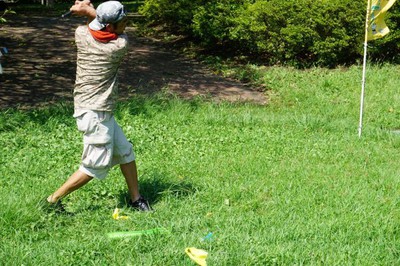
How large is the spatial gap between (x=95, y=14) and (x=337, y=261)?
261cm

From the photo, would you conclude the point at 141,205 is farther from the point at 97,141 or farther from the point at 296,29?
the point at 296,29

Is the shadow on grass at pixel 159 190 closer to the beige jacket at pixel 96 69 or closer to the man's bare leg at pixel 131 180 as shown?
the man's bare leg at pixel 131 180

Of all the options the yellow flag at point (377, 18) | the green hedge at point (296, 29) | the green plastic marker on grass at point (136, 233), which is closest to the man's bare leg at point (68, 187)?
the green plastic marker on grass at point (136, 233)

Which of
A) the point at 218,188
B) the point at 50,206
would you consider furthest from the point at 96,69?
the point at 218,188

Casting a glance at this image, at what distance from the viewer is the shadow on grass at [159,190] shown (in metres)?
5.61

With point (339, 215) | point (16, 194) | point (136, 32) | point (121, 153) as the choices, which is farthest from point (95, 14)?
point (136, 32)

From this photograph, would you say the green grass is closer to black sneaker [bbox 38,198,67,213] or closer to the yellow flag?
black sneaker [bbox 38,198,67,213]

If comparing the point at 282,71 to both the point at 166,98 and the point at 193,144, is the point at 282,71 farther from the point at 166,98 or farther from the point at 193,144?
the point at 193,144

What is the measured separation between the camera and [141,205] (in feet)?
17.4

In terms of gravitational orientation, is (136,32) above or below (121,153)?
below

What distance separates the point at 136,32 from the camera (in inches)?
651

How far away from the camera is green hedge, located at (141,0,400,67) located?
12328 mm

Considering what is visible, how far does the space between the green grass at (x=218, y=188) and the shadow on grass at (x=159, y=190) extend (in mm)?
17

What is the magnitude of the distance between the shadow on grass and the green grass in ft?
0.06
